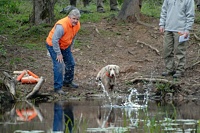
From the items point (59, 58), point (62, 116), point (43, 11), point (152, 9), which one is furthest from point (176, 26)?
point (152, 9)

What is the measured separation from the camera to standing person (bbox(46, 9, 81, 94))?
12.8 metres

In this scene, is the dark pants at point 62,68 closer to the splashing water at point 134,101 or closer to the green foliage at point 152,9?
the splashing water at point 134,101

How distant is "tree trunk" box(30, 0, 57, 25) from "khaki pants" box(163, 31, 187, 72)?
6502 mm

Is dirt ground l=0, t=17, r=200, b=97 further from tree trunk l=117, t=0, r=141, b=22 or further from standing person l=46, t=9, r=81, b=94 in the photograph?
standing person l=46, t=9, r=81, b=94

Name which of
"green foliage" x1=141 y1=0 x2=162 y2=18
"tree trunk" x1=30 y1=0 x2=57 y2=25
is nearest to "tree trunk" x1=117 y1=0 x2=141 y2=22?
"green foliage" x1=141 y1=0 x2=162 y2=18

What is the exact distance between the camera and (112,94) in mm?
13719

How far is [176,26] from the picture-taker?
1420cm

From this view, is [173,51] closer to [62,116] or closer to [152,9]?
[62,116]

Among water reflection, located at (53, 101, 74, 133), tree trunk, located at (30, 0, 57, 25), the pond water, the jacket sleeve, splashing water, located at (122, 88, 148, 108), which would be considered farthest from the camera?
tree trunk, located at (30, 0, 57, 25)

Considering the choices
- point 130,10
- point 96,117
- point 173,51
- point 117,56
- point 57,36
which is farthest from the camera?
point 130,10

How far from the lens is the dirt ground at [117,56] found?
14812 mm

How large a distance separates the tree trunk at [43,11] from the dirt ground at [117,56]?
1.19 metres

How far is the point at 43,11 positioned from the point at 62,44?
7.19 m

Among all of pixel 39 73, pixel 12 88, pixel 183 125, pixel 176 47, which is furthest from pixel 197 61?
pixel 183 125
